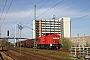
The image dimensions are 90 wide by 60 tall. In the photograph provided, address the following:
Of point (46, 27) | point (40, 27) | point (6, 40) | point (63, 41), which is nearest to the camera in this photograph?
point (63, 41)

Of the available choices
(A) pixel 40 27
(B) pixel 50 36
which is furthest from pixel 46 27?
(B) pixel 50 36

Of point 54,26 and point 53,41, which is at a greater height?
point 54,26

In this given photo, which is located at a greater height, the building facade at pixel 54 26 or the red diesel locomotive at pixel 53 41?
the building facade at pixel 54 26

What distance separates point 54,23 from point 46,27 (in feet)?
40.7

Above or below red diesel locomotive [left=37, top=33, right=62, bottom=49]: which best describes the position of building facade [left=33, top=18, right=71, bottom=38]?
above

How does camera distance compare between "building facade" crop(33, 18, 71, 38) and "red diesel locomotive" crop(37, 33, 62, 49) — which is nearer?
"red diesel locomotive" crop(37, 33, 62, 49)

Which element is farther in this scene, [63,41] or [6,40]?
[6,40]

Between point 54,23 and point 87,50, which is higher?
point 54,23

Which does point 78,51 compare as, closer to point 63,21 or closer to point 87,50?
point 87,50

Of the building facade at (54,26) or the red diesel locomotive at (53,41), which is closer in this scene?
the red diesel locomotive at (53,41)

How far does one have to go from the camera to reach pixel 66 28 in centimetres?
19225

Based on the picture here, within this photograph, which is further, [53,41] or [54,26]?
[54,26]

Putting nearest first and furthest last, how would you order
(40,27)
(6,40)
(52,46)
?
1. (52,46)
2. (6,40)
3. (40,27)

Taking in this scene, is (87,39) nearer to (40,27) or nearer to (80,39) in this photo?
(80,39)
